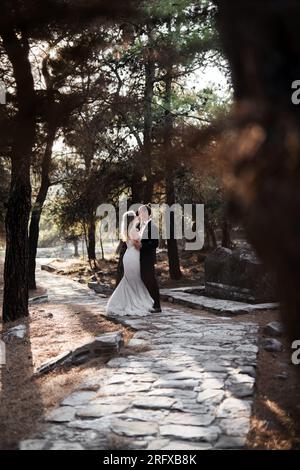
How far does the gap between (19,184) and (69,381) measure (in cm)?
554

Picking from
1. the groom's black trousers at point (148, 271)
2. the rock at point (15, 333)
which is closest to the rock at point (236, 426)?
the rock at point (15, 333)

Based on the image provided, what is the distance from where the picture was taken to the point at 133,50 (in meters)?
14.6

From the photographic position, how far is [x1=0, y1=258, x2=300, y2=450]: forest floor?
4586mm

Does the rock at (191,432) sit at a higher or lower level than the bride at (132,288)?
lower

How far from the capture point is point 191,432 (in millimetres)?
4355

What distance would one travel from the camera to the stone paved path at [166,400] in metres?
4.25

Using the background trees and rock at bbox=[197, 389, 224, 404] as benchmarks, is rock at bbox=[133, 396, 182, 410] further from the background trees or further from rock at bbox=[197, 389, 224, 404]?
the background trees

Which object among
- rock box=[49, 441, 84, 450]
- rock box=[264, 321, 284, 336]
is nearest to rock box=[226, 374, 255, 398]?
rock box=[49, 441, 84, 450]

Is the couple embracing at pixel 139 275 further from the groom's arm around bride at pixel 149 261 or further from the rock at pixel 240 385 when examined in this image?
the rock at pixel 240 385

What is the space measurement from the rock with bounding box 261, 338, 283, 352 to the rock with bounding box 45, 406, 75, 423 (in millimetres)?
3574

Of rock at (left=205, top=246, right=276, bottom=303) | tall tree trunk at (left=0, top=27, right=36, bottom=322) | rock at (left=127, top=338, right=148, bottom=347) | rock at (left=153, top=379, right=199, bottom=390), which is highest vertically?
tall tree trunk at (left=0, top=27, right=36, bottom=322)

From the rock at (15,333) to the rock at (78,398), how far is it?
3.96 m

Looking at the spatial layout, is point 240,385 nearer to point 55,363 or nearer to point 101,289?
point 55,363
